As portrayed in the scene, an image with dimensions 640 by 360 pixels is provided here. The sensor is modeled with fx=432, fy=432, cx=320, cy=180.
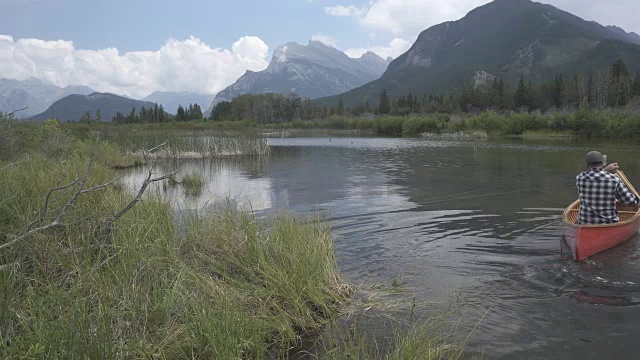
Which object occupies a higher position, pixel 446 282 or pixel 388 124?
→ pixel 388 124

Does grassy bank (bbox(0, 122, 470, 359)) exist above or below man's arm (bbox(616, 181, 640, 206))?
below

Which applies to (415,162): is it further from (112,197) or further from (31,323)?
(31,323)

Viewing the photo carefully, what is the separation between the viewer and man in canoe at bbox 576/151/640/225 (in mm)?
8906

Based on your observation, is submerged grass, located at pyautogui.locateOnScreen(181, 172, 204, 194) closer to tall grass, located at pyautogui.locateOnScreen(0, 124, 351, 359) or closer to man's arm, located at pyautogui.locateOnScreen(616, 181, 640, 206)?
tall grass, located at pyautogui.locateOnScreen(0, 124, 351, 359)

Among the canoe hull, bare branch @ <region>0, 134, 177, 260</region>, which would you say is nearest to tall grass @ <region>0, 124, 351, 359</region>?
bare branch @ <region>0, 134, 177, 260</region>

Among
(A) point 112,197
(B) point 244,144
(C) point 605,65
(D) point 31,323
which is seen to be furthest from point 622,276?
(C) point 605,65

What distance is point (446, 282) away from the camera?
7.79m

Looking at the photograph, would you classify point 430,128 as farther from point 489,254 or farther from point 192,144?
point 489,254

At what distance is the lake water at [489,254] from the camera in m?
5.94

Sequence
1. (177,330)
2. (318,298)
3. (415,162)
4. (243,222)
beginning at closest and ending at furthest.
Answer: (177,330) < (318,298) < (243,222) < (415,162)

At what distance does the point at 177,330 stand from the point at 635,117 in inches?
2635

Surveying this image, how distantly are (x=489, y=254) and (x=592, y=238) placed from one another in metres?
1.98

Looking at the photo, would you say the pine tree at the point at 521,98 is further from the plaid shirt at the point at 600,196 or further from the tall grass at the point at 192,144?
the plaid shirt at the point at 600,196

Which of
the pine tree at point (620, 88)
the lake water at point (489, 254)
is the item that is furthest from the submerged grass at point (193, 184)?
the pine tree at point (620, 88)
